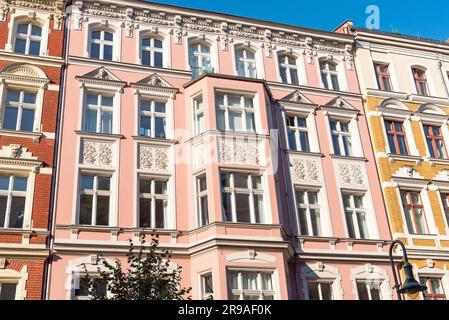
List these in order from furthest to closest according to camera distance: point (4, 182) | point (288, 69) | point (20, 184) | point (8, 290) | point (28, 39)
→ point (288, 69) → point (28, 39) → point (20, 184) → point (4, 182) → point (8, 290)

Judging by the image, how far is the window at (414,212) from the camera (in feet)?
68.5

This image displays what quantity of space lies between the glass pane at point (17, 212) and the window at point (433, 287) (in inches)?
576

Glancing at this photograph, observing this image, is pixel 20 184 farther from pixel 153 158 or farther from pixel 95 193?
pixel 153 158

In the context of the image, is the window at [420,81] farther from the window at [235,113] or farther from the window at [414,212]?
the window at [235,113]

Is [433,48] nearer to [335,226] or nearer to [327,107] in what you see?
[327,107]

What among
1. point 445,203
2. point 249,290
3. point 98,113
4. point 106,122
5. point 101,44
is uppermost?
point 101,44

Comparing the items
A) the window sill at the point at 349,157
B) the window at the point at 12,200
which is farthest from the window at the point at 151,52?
the window sill at the point at 349,157

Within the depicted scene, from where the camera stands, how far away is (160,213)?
18.0 metres

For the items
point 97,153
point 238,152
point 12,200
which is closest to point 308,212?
point 238,152

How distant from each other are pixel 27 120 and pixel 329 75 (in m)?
13.2

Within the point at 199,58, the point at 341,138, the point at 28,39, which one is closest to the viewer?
the point at 28,39

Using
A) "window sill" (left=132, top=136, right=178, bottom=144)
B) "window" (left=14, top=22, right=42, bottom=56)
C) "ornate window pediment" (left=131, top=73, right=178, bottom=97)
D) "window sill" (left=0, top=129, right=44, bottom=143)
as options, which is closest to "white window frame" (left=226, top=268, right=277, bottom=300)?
"window sill" (left=132, top=136, right=178, bottom=144)

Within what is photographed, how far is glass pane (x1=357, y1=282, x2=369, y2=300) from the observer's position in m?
18.8
